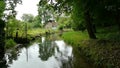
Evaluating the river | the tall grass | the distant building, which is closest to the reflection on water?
the river

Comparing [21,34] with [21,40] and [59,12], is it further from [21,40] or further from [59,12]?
[59,12]

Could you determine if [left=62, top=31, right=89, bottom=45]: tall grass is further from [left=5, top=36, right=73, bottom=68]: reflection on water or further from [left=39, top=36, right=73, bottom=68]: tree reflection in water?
[left=5, top=36, right=73, bottom=68]: reflection on water

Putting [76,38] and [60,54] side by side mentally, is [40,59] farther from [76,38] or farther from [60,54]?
[76,38]

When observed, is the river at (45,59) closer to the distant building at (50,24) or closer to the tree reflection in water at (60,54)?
the tree reflection in water at (60,54)

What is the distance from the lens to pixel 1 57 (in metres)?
18.4

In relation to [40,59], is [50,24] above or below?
below

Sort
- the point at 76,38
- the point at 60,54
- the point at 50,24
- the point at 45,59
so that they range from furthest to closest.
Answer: the point at 50,24, the point at 76,38, the point at 60,54, the point at 45,59

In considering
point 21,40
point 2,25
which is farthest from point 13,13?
point 2,25

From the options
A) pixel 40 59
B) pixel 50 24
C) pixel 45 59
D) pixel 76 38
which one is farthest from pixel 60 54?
pixel 50 24

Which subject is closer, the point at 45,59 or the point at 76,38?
the point at 45,59

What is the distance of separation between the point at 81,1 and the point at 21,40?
18147mm

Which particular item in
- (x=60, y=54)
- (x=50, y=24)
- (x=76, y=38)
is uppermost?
(x=76, y=38)

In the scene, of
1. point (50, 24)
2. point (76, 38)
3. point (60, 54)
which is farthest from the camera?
point (50, 24)

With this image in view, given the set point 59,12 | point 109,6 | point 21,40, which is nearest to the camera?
point 109,6
